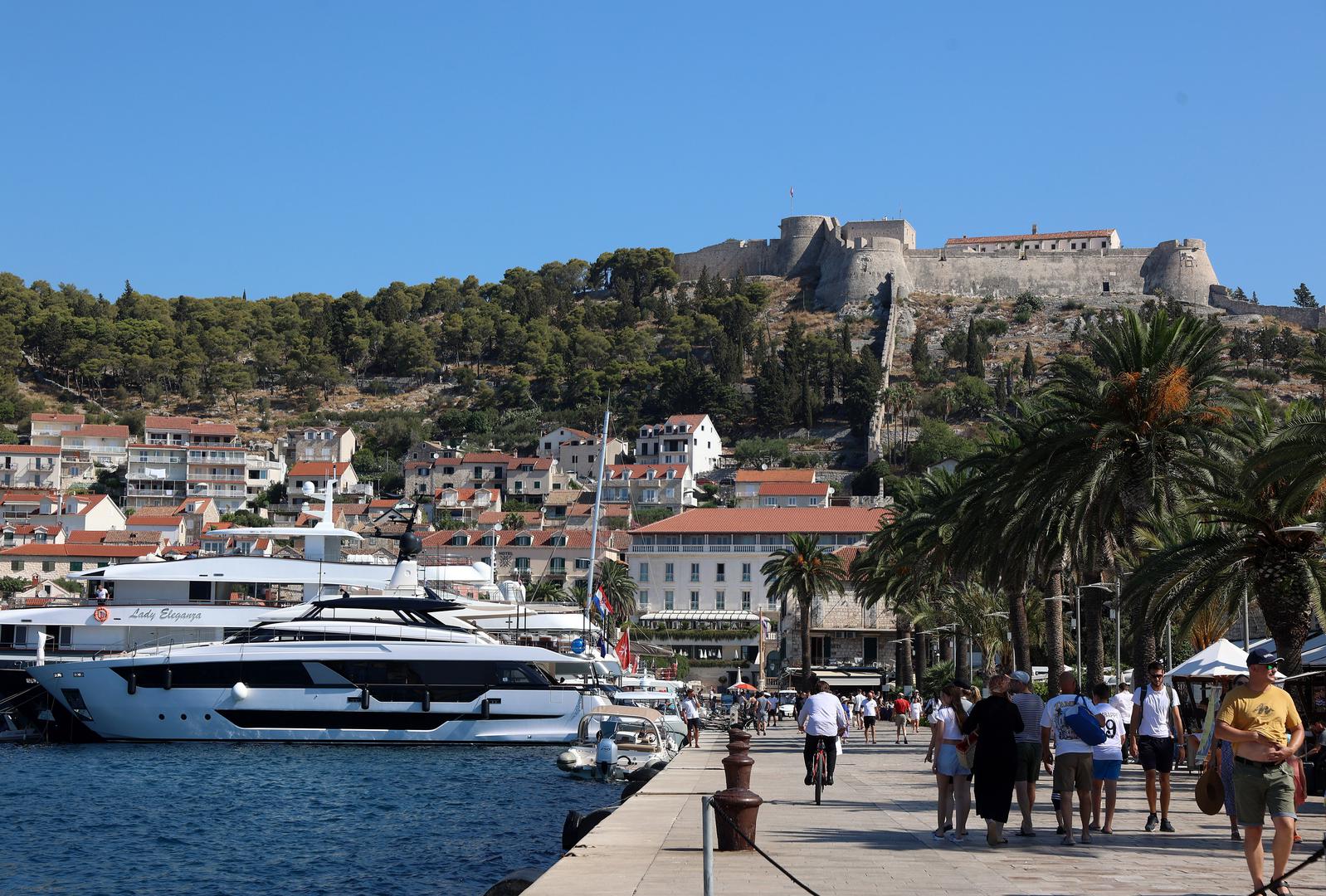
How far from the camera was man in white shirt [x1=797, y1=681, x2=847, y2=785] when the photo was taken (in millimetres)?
17125

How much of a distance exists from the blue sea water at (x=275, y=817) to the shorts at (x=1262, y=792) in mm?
9540

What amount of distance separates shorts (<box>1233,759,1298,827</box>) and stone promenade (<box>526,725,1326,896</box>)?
0.69 metres

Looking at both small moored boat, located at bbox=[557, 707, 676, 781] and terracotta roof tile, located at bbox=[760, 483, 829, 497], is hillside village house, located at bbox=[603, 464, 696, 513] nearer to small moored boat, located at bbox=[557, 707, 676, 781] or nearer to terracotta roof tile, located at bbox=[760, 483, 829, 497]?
terracotta roof tile, located at bbox=[760, 483, 829, 497]

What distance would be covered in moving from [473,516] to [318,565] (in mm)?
80245

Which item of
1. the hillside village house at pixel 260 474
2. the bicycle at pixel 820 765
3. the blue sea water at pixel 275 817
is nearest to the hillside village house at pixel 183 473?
the hillside village house at pixel 260 474

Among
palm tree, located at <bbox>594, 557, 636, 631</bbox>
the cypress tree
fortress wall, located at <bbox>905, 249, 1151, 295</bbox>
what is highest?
fortress wall, located at <bbox>905, 249, 1151, 295</bbox>

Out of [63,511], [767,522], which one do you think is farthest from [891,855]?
[63,511]

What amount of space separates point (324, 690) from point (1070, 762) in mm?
25406

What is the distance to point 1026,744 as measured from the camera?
13891 millimetres

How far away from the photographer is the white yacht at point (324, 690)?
35.2m

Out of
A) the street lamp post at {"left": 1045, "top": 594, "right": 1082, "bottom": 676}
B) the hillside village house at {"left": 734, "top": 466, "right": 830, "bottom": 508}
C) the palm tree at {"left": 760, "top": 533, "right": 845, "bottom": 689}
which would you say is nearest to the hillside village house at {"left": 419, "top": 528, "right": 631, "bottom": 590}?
the hillside village house at {"left": 734, "top": 466, "right": 830, "bottom": 508}

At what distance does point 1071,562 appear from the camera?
32344 millimetres

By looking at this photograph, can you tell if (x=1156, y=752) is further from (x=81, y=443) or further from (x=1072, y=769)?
(x=81, y=443)

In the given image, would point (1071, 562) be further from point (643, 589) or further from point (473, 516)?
point (473, 516)
